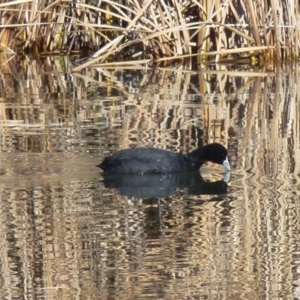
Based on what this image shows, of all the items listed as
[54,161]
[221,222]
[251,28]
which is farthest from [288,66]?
[221,222]

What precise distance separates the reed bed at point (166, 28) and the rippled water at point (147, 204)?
2145 millimetres

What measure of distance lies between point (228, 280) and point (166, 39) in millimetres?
7965

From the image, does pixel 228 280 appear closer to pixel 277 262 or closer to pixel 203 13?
pixel 277 262

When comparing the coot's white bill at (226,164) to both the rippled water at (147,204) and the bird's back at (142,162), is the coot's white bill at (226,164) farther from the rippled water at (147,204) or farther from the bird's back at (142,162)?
the bird's back at (142,162)

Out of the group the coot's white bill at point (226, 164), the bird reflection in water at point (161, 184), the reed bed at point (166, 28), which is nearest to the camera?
the bird reflection in water at point (161, 184)

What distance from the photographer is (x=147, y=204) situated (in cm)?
566

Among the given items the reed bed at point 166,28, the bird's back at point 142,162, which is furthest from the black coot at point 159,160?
the reed bed at point 166,28

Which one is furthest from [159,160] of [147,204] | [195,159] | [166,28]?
[166,28]

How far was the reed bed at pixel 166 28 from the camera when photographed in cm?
1152

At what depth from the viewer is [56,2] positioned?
12.0 meters

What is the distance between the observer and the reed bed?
11523 mm

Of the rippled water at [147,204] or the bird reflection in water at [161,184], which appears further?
the bird reflection in water at [161,184]

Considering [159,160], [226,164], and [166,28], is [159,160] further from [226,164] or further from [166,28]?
[166,28]

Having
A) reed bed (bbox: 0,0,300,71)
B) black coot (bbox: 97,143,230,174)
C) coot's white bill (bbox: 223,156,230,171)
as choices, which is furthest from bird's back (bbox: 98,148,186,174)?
reed bed (bbox: 0,0,300,71)
